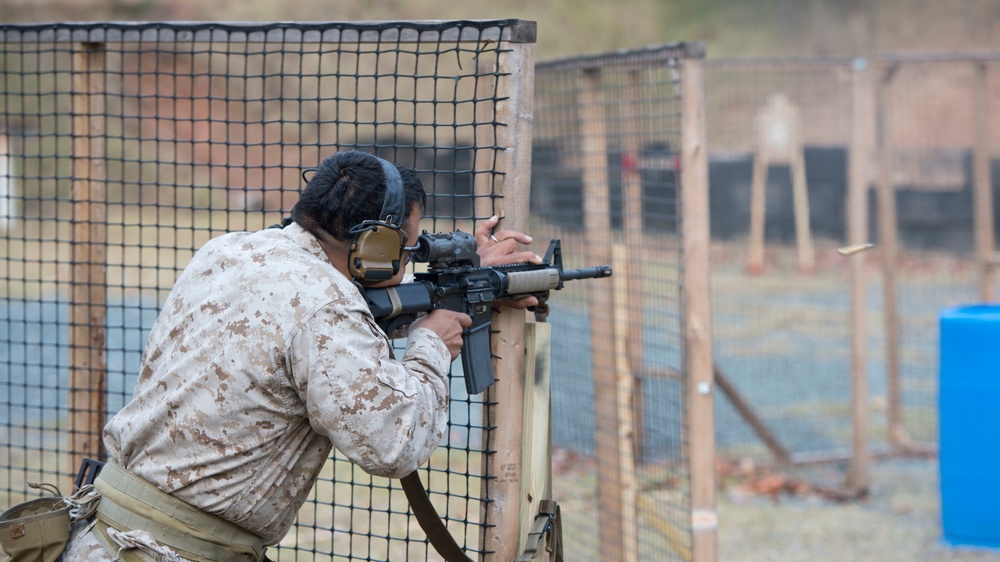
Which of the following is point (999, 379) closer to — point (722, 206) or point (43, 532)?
point (43, 532)

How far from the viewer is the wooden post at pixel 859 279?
6.49 meters

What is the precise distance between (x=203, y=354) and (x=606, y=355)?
291cm

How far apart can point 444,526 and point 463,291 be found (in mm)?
812

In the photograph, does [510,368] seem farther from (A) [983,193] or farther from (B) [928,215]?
(B) [928,215]

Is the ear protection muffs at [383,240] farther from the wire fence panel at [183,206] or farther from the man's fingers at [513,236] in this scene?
the man's fingers at [513,236]

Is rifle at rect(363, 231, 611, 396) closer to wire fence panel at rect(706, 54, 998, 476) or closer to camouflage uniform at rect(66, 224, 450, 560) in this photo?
camouflage uniform at rect(66, 224, 450, 560)

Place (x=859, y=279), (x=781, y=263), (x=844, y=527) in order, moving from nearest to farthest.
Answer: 1. (x=844, y=527)
2. (x=859, y=279)
3. (x=781, y=263)

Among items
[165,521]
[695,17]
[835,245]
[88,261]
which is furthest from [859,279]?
[695,17]

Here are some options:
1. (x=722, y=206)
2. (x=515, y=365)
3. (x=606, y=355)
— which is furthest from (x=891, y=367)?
(x=722, y=206)

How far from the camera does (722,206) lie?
55.6 ft

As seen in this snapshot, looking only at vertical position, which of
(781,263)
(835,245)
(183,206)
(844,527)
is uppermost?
(835,245)

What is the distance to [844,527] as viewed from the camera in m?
6.12

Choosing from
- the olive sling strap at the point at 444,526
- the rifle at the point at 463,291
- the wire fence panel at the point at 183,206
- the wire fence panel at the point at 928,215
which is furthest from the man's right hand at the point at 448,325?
the wire fence panel at the point at 928,215

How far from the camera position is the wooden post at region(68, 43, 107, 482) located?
3908 millimetres
